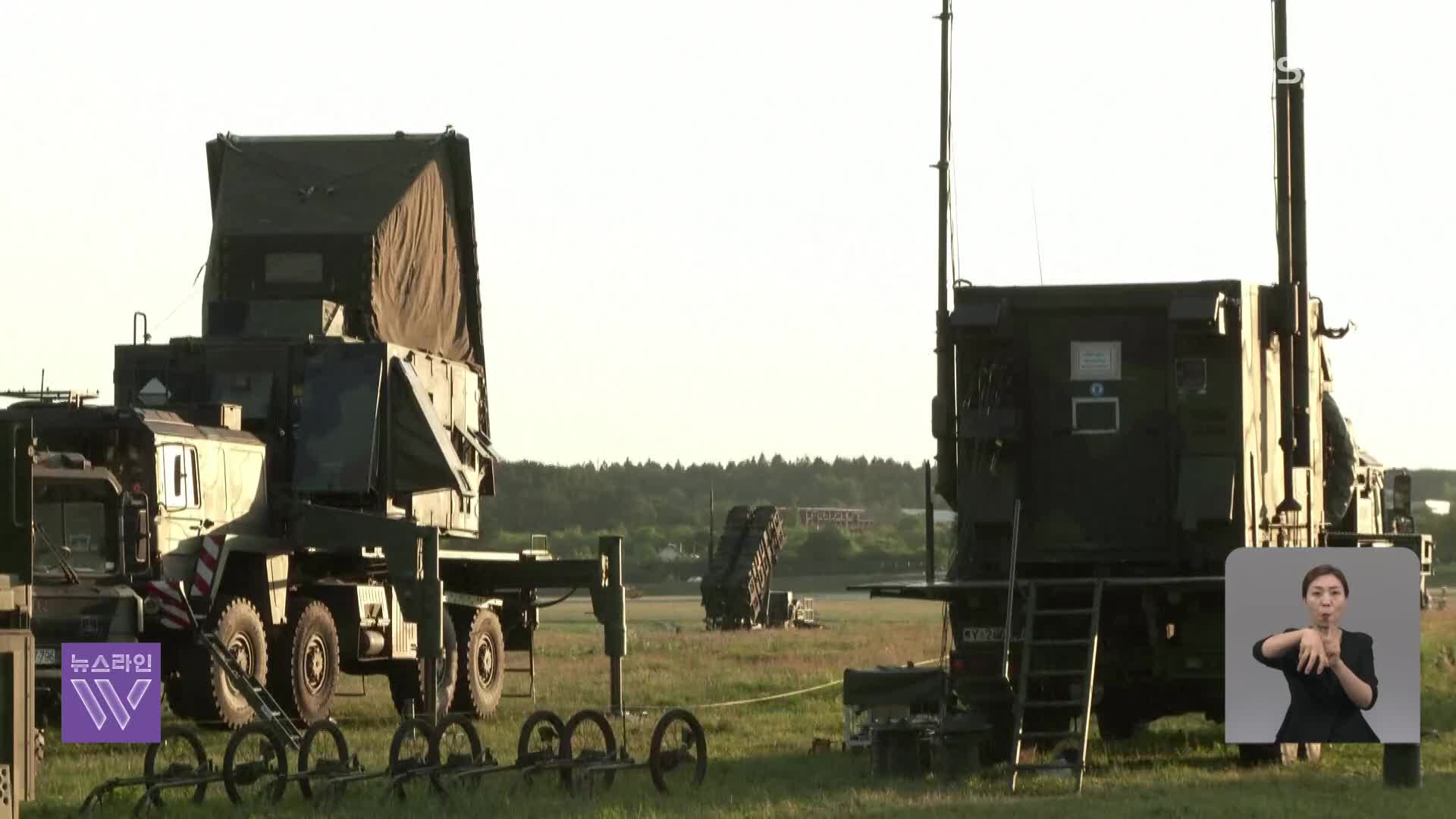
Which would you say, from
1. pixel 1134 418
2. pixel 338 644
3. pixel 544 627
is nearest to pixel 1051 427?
pixel 1134 418

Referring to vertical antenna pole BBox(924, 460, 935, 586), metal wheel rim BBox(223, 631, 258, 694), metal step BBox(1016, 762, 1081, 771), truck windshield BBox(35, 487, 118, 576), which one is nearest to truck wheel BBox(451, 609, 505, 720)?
metal wheel rim BBox(223, 631, 258, 694)

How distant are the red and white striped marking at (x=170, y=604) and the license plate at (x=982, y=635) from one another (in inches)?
267

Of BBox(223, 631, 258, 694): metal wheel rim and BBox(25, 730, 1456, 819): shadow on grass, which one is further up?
BBox(223, 631, 258, 694): metal wheel rim

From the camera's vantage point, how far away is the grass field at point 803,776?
15055mm

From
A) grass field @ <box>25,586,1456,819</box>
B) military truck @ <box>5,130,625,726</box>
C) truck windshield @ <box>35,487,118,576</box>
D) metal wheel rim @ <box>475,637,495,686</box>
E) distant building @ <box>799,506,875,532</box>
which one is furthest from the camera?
distant building @ <box>799,506,875,532</box>

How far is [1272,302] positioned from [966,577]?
3122 millimetres

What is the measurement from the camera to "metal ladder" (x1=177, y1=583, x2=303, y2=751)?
67.2 ft

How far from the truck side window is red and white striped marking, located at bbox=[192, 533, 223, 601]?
377 millimetres

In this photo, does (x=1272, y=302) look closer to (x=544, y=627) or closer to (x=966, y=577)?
(x=966, y=577)

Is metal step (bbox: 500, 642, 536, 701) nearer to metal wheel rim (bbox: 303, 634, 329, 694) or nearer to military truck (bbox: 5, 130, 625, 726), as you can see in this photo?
military truck (bbox: 5, 130, 625, 726)

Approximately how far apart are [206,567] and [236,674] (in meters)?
1.12

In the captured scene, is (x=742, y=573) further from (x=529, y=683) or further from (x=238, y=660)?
(x=238, y=660)

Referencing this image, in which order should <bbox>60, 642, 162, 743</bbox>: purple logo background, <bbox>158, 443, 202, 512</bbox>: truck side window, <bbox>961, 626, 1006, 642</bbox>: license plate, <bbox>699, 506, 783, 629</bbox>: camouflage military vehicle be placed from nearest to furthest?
<bbox>961, 626, 1006, 642</bbox>: license plate, <bbox>60, 642, 162, 743</bbox>: purple logo background, <bbox>158, 443, 202, 512</bbox>: truck side window, <bbox>699, 506, 783, 629</bbox>: camouflage military vehicle

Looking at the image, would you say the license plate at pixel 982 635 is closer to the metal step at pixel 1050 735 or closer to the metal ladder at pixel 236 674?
the metal step at pixel 1050 735
